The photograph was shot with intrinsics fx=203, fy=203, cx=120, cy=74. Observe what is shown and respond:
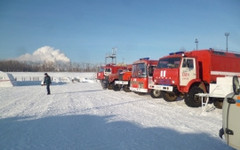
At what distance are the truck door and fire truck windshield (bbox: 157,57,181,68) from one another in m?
0.31

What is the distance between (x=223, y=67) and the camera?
1209 cm

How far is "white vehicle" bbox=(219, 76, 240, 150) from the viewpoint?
354cm

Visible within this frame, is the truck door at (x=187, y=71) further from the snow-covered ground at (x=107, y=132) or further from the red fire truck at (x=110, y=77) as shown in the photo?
the red fire truck at (x=110, y=77)

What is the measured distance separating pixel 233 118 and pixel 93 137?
3.43 meters

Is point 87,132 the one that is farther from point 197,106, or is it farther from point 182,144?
point 197,106

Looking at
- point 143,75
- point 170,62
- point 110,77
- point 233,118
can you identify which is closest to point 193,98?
point 170,62

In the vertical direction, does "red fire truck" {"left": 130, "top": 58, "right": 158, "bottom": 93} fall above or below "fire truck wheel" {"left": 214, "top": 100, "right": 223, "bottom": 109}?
above

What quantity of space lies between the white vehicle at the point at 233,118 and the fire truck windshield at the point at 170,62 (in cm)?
721

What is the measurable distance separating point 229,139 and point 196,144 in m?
1.37

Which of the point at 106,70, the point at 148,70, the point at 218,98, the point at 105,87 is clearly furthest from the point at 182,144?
the point at 106,70

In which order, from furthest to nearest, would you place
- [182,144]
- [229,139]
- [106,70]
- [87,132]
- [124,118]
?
[106,70] < [124,118] < [87,132] < [182,144] < [229,139]

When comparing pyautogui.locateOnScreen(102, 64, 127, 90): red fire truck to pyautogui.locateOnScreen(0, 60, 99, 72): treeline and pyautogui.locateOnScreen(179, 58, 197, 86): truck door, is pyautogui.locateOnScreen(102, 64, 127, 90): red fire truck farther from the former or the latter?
pyautogui.locateOnScreen(0, 60, 99, 72): treeline

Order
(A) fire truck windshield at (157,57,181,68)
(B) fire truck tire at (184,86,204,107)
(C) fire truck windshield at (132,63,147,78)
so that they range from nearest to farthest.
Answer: (B) fire truck tire at (184,86,204,107) → (A) fire truck windshield at (157,57,181,68) → (C) fire truck windshield at (132,63,147,78)

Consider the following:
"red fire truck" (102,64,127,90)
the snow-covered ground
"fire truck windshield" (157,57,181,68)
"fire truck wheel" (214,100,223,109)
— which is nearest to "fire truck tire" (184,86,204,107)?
"fire truck wheel" (214,100,223,109)
